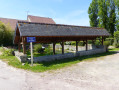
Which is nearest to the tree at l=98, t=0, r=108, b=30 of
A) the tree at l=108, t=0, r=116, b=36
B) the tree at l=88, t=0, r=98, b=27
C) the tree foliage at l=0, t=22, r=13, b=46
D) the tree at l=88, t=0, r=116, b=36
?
the tree at l=88, t=0, r=116, b=36

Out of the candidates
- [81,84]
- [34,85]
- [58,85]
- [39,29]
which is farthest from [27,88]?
[39,29]

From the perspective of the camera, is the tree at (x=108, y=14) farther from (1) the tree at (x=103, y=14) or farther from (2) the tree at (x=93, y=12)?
(2) the tree at (x=93, y=12)

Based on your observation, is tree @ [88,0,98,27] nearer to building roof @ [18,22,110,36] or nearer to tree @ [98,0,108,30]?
tree @ [98,0,108,30]

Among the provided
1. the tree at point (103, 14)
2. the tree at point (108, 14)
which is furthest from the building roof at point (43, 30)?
the tree at point (108, 14)

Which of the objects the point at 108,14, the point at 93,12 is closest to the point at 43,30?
the point at 108,14

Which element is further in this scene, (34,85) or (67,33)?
(67,33)

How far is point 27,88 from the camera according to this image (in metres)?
3.52

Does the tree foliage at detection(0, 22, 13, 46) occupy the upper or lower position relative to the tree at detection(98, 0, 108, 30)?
lower

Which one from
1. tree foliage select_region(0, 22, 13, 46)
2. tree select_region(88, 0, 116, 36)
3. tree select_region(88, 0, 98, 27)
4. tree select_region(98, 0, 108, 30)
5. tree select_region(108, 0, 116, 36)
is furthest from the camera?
tree select_region(88, 0, 98, 27)

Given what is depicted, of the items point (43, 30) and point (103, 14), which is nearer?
point (43, 30)

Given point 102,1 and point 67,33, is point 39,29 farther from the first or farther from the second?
point 102,1

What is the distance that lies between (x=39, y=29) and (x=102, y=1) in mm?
22850

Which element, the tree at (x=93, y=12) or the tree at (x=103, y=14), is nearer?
the tree at (x=103, y=14)

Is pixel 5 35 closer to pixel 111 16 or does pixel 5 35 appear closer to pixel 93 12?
pixel 93 12
